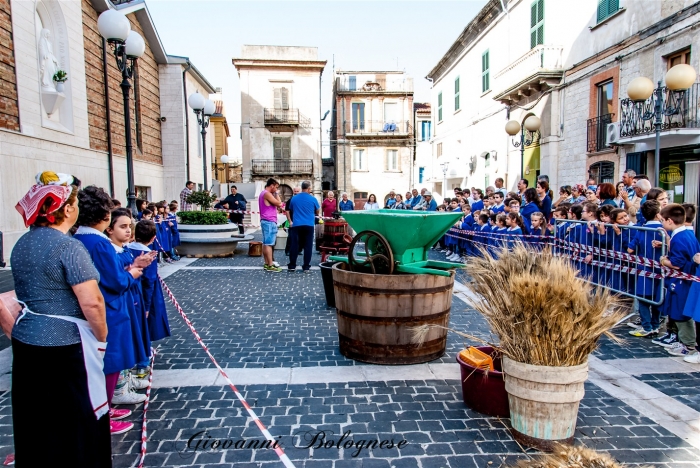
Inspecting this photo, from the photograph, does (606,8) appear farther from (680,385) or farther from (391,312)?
(391,312)

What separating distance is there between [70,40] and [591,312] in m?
16.4

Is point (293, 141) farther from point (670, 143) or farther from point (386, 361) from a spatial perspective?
point (386, 361)

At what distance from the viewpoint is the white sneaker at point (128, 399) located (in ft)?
13.0

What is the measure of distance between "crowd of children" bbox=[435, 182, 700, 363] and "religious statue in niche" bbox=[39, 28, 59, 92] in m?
12.5

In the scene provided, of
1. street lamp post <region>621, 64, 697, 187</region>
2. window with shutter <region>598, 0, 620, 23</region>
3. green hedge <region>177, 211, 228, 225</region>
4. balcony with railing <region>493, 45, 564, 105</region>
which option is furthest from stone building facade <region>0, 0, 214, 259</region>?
window with shutter <region>598, 0, 620, 23</region>

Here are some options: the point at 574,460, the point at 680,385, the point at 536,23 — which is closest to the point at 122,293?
the point at 574,460

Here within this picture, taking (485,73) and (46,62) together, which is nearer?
(46,62)

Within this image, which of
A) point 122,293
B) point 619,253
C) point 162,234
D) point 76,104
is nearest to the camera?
point 122,293

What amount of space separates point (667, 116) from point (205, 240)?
12186 millimetres

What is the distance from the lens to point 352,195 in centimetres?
4091

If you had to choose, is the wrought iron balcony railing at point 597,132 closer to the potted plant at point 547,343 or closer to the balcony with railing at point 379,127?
the potted plant at point 547,343

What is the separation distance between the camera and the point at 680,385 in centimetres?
427

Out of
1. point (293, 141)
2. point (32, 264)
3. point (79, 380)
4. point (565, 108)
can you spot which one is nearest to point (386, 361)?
point (79, 380)

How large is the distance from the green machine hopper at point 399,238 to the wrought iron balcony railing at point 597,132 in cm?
1171
